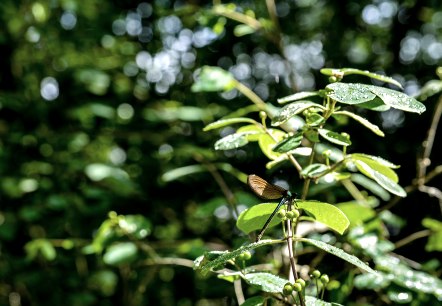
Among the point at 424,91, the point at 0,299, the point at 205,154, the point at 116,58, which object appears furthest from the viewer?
the point at 116,58

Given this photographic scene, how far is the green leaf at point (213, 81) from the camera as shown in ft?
5.22

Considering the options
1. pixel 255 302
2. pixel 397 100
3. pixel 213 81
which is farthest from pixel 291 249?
pixel 213 81

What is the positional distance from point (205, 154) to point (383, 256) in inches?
32.2

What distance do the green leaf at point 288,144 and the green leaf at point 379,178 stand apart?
0.15m

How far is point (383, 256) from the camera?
53.7 inches

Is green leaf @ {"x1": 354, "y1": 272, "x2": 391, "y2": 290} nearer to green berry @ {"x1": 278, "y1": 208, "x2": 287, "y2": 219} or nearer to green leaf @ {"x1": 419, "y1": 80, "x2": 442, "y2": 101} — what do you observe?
green leaf @ {"x1": 419, "y1": 80, "x2": 442, "y2": 101}

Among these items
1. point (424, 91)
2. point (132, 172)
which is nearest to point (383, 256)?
point (424, 91)

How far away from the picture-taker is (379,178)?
0.96 metres

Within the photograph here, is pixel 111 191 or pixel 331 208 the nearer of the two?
pixel 331 208

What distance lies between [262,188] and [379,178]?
302 millimetres

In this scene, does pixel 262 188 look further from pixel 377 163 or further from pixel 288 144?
pixel 377 163

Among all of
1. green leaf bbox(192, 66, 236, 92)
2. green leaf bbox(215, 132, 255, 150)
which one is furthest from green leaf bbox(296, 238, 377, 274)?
green leaf bbox(192, 66, 236, 92)

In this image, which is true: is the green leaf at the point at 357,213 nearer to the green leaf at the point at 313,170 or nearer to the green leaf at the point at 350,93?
the green leaf at the point at 313,170

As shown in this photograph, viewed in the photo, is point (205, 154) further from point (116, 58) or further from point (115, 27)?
point (115, 27)
